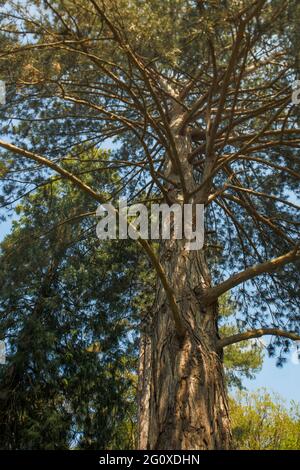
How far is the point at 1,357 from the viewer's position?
4.21m

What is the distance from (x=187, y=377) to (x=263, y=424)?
9337 millimetres

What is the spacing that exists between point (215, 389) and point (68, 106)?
388cm

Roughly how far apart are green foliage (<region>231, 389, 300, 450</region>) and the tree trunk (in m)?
8.11

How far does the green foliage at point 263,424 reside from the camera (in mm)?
10516

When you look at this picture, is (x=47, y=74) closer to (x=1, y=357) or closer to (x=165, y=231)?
(x=165, y=231)

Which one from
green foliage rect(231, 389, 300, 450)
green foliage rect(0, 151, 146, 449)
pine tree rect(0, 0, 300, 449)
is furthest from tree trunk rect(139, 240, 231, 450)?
green foliage rect(231, 389, 300, 450)

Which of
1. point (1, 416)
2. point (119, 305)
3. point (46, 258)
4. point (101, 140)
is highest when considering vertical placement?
point (101, 140)

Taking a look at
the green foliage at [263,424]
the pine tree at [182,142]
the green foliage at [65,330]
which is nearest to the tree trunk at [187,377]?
the pine tree at [182,142]

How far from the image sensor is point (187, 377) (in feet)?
9.25

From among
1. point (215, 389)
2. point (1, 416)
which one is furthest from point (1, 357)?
point (215, 389)

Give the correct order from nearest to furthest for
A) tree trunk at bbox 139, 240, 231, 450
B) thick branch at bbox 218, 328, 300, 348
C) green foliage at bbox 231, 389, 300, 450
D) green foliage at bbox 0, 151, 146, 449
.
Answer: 1. tree trunk at bbox 139, 240, 231, 450
2. thick branch at bbox 218, 328, 300, 348
3. green foliage at bbox 0, 151, 146, 449
4. green foliage at bbox 231, 389, 300, 450

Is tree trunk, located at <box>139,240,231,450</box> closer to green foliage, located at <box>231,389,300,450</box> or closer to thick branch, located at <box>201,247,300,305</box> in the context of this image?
thick branch, located at <box>201,247,300,305</box>

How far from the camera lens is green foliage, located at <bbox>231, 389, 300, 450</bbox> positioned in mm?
10516

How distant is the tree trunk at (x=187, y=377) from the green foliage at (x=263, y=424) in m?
8.11
